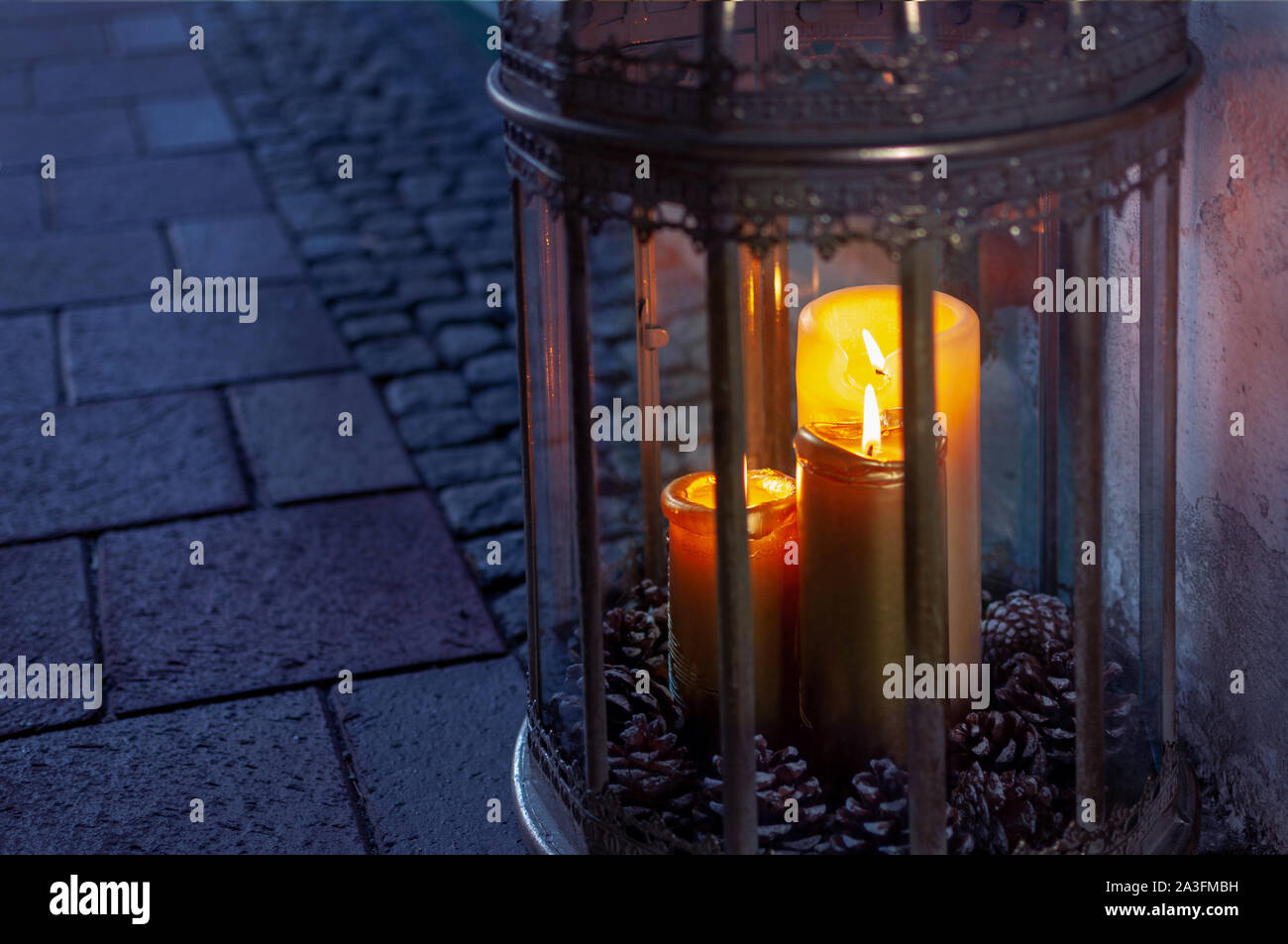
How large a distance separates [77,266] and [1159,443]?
337 cm

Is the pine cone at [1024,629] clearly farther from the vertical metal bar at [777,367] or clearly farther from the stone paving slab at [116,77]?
the stone paving slab at [116,77]

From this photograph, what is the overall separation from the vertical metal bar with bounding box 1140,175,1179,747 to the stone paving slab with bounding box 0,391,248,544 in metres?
1.84

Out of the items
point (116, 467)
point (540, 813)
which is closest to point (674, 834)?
point (540, 813)

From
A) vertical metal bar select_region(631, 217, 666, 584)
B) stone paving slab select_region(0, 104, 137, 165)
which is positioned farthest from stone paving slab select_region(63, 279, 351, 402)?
vertical metal bar select_region(631, 217, 666, 584)

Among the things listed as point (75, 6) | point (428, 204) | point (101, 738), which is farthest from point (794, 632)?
point (75, 6)

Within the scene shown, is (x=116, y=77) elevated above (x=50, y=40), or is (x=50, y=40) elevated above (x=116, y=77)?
(x=50, y=40)

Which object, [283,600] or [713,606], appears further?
[283,600]

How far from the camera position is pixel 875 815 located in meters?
1.68

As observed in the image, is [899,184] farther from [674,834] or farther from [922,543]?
[674,834]

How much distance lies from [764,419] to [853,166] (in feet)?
2.67

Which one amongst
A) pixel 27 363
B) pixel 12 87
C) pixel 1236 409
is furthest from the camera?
pixel 12 87

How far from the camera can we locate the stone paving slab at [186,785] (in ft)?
6.68

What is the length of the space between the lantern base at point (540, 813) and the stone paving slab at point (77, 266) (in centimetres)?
259

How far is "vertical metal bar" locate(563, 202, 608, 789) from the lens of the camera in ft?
4.93
